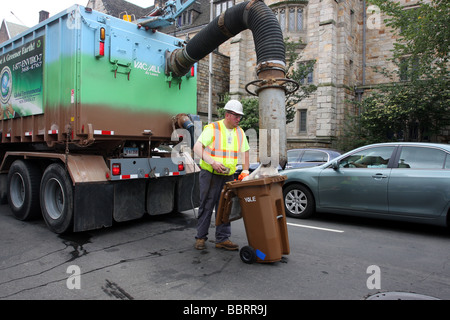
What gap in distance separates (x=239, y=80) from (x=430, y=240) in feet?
66.9

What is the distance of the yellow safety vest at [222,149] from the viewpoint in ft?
14.4

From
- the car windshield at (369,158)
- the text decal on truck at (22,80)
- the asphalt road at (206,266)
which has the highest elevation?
the text decal on truck at (22,80)

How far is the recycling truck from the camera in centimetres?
501

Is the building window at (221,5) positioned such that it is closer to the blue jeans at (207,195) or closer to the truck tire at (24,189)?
the truck tire at (24,189)

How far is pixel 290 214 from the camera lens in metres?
7.12

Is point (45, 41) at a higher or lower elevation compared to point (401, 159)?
higher

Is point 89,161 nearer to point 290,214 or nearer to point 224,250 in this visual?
point 224,250

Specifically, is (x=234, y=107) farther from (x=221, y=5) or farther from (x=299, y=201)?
(x=221, y=5)

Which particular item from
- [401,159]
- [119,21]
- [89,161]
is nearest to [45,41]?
[119,21]

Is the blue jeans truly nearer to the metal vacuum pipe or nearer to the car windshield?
the metal vacuum pipe

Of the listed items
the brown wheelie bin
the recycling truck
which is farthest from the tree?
the brown wheelie bin

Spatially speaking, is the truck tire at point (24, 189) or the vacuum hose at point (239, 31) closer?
the vacuum hose at point (239, 31)

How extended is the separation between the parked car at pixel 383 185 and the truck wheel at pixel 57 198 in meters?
4.18

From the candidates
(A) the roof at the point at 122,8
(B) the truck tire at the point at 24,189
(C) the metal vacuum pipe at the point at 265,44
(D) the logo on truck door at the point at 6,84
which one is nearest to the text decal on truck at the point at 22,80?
(D) the logo on truck door at the point at 6,84
